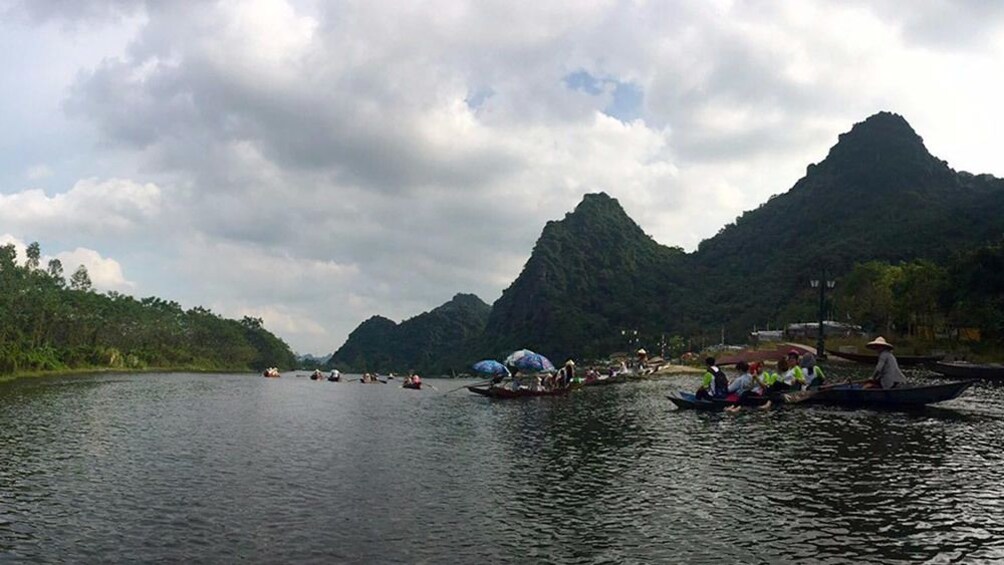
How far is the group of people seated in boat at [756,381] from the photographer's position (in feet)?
119

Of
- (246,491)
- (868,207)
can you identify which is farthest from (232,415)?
(868,207)

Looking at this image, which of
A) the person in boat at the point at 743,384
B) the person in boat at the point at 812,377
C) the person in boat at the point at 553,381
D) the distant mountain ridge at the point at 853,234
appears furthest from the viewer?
the distant mountain ridge at the point at 853,234

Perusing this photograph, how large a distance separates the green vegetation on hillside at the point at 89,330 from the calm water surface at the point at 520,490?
60.5 m

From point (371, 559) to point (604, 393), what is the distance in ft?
146

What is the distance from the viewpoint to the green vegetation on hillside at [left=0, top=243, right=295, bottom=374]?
3209 inches

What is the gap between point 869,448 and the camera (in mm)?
22891

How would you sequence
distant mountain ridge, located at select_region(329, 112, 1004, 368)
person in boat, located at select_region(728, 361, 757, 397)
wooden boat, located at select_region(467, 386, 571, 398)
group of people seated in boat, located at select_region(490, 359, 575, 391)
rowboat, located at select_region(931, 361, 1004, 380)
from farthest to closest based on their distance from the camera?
distant mountain ridge, located at select_region(329, 112, 1004, 368)
rowboat, located at select_region(931, 361, 1004, 380)
group of people seated in boat, located at select_region(490, 359, 575, 391)
wooden boat, located at select_region(467, 386, 571, 398)
person in boat, located at select_region(728, 361, 757, 397)

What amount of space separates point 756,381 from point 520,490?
24005 millimetres

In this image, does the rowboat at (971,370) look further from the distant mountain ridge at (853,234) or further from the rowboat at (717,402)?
the distant mountain ridge at (853,234)

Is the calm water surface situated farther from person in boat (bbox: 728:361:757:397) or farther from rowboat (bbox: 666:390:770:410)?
person in boat (bbox: 728:361:757:397)

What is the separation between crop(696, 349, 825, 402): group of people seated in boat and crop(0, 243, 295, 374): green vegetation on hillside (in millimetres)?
71802

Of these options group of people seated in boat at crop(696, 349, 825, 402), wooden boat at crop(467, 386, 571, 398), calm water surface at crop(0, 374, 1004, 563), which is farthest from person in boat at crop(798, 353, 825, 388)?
wooden boat at crop(467, 386, 571, 398)

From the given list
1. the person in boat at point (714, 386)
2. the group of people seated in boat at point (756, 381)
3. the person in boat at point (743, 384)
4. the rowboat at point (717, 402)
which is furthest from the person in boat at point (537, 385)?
the person in boat at point (743, 384)

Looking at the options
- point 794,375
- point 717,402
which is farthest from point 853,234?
point 717,402
